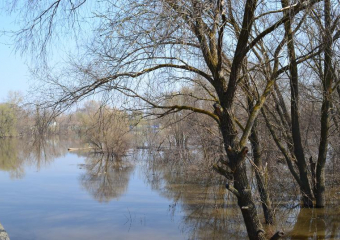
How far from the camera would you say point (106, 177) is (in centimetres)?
1912

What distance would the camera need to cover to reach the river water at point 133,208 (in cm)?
993

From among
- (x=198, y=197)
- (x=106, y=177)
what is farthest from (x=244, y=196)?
(x=106, y=177)

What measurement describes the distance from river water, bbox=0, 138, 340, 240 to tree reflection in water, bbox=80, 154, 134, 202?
0.04m

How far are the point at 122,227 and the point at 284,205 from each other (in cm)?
500

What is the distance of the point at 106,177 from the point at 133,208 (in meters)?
6.72

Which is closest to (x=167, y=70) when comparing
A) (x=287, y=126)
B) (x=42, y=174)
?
(x=287, y=126)

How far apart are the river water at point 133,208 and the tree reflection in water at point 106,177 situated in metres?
0.04

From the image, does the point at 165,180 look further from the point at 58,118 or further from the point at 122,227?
the point at 58,118

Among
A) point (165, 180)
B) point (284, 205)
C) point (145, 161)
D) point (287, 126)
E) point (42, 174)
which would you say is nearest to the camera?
point (287, 126)

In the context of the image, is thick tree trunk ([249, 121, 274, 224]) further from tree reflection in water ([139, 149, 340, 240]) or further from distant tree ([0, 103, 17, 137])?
distant tree ([0, 103, 17, 137])

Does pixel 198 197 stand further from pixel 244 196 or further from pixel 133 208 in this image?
pixel 244 196

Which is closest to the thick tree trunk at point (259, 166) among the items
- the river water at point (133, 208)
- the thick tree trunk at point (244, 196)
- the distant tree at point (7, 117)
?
the river water at point (133, 208)

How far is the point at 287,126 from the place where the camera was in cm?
1017

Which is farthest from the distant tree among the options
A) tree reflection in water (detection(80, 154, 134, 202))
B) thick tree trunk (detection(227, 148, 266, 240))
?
tree reflection in water (detection(80, 154, 134, 202))
